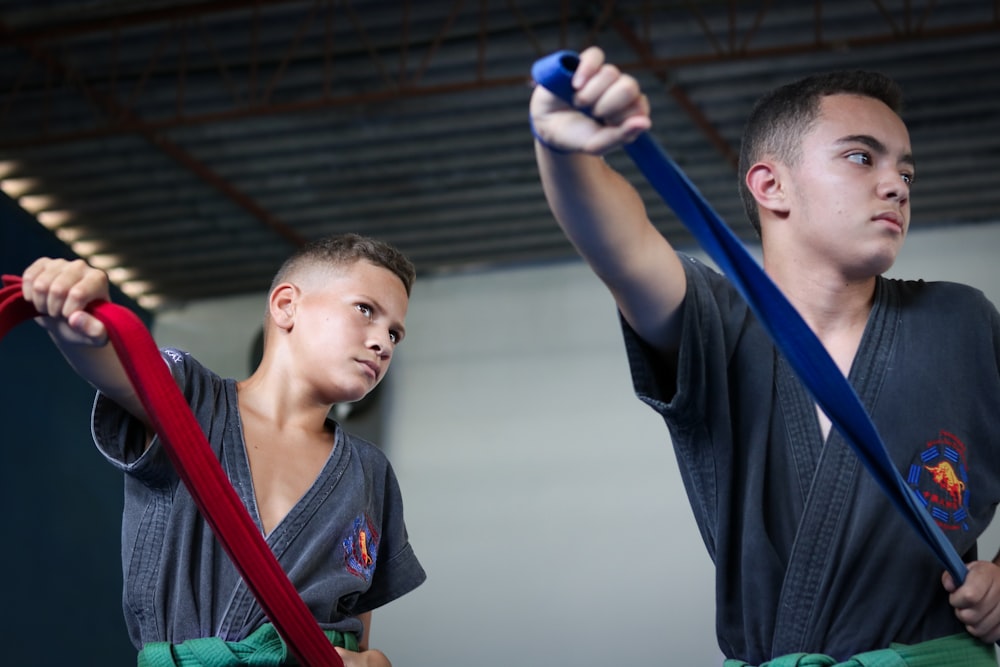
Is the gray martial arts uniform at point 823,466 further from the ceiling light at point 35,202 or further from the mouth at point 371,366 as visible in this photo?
the ceiling light at point 35,202

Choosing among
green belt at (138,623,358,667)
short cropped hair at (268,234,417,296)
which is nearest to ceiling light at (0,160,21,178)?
short cropped hair at (268,234,417,296)

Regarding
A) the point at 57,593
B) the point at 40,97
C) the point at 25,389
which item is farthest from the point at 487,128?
the point at 57,593

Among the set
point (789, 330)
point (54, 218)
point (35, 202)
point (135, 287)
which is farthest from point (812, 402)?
point (135, 287)

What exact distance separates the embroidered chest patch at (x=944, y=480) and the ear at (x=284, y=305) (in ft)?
4.50

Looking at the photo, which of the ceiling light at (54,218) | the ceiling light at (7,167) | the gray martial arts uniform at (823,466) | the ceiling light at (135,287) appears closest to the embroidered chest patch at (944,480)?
the gray martial arts uniform at (823,466)

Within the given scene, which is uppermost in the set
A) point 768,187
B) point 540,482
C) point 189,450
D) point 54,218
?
point 54,218

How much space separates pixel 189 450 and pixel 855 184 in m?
1.17

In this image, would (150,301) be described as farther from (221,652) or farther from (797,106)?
(797,106)

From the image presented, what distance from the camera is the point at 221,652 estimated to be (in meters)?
2.10

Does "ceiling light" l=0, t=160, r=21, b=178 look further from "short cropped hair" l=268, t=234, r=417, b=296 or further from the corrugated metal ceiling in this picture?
"short cropped hair" l=268, t=234, r=417, b=296

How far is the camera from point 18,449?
7945mm

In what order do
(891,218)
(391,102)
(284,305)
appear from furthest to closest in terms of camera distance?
(391,102), (284,305), (891,218)

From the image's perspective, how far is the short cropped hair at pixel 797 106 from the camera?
2.11 meters

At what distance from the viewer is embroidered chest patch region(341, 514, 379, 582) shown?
94.6 inches
